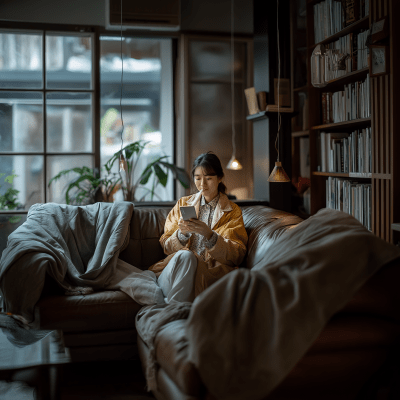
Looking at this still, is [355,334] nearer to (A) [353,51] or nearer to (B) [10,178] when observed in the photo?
(A) [353,51]

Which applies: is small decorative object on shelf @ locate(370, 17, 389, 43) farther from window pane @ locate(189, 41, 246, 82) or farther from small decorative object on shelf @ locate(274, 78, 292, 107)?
window pane @ locate(189, 41, 246, 82)

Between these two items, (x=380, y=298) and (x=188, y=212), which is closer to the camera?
(x=380, y=298)

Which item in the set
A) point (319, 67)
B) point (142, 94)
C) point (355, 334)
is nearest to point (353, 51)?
point (319, 67)

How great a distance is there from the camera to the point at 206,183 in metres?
2.80

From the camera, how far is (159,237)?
2951 mm

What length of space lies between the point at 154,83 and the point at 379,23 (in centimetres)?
263

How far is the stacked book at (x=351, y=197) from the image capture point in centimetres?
306

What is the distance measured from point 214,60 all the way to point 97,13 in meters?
1.22

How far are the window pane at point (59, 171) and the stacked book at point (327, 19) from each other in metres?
2.36

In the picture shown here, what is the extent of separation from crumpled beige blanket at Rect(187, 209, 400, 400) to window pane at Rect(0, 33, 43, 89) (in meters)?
3.38

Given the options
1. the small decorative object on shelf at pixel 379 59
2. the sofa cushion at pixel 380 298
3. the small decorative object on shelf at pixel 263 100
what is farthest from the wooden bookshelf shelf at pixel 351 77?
the sofa cushion at pixel 380 298

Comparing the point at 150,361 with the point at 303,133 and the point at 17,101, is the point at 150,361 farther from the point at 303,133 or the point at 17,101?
the point at 17,101

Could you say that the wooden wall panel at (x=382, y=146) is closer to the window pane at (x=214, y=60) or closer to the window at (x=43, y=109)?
the window pane at (x=214, y=60)

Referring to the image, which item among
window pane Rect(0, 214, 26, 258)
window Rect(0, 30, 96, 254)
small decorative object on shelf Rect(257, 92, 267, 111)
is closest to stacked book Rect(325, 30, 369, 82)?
small decorative object on shelf Rect(257, 92, 267, 111)
